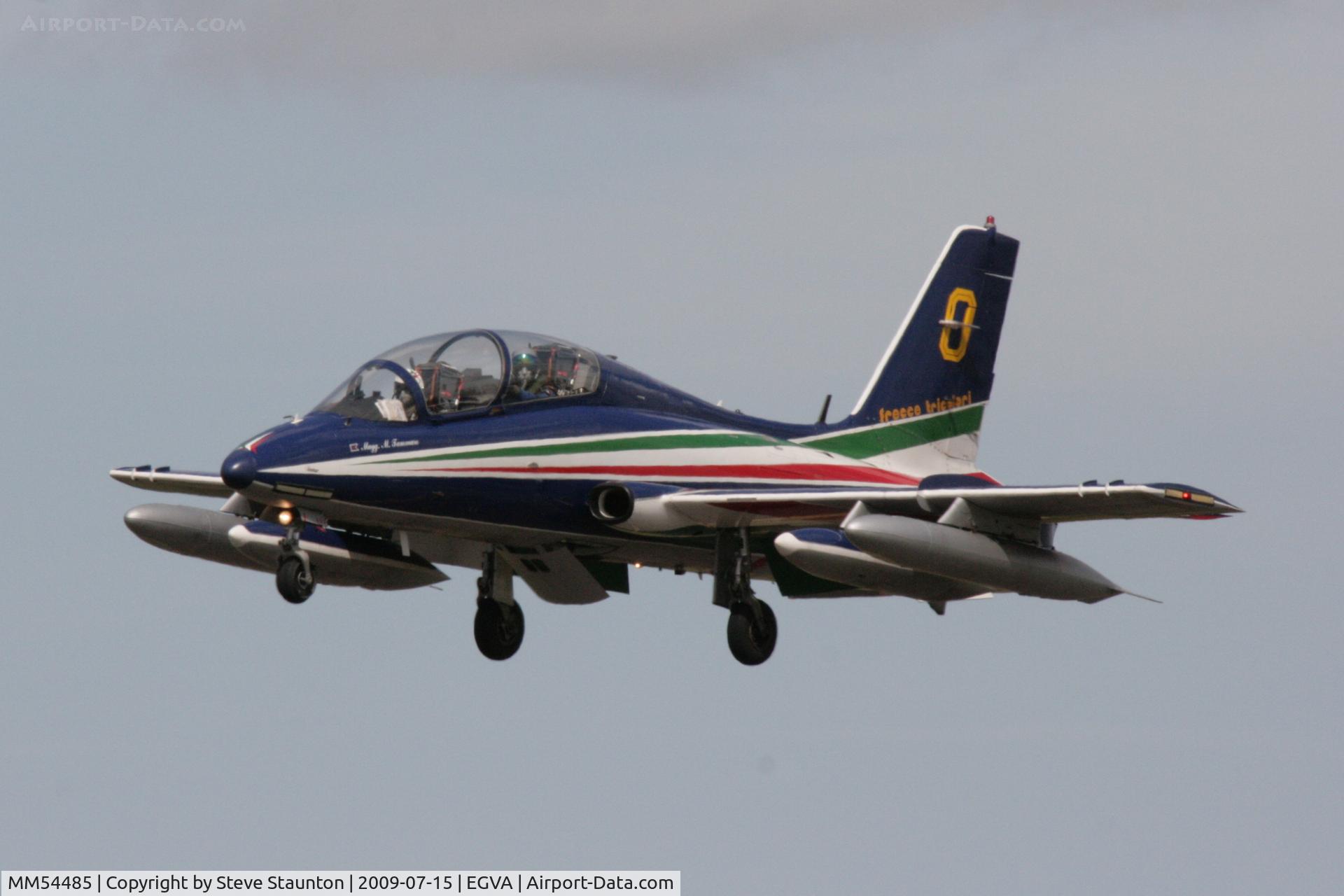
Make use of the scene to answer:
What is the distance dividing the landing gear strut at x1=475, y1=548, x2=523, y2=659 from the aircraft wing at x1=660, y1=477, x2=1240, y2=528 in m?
3.34

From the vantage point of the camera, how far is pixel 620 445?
24.6m

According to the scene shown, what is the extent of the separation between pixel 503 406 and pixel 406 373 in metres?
1.21

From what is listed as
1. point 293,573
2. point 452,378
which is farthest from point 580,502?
point 293,573

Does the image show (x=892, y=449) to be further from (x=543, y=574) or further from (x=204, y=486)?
(x=204, y=486)

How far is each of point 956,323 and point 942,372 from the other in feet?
2.56

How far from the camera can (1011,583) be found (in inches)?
967

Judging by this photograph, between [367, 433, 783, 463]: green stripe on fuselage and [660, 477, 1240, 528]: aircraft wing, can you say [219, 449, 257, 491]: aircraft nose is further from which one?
[660, 477, 1240, 528]: aircraft wing

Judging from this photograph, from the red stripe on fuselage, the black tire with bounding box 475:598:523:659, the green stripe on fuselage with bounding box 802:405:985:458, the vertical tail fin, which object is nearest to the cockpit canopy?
the red stripe on fuselage

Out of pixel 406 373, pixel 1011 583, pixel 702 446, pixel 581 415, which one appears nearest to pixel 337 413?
pixel 406 373

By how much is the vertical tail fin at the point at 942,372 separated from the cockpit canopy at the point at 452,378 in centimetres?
542

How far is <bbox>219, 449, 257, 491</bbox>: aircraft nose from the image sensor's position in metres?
22.2

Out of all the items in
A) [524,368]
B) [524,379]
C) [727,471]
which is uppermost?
[524,368]

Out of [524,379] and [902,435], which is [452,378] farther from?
[902,435]

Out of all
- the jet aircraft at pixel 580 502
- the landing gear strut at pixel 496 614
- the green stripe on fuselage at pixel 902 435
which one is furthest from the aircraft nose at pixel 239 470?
the green stripe on fuselage at pixel 902 435
